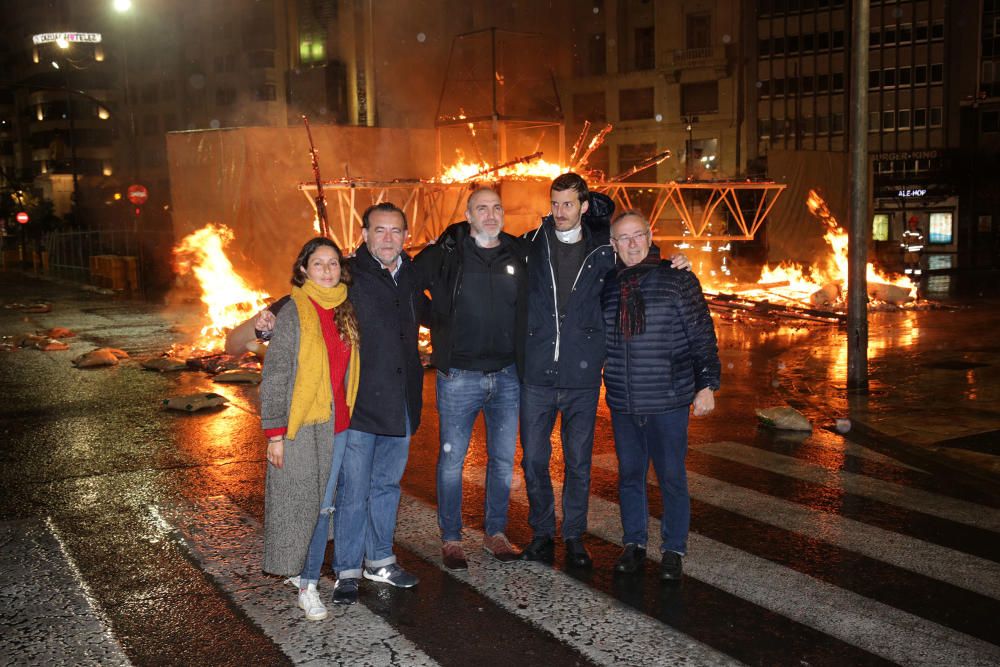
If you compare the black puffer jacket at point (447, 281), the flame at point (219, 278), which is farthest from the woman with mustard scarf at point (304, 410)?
the flame at point (219, 278)

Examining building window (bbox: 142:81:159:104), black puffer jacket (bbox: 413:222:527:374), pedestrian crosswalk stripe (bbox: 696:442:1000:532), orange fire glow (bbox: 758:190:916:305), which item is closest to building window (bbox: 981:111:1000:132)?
orange fire glow (bbox: 758:190:916:305)

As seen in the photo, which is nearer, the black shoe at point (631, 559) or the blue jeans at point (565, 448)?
the black shoe at point (631, 559)

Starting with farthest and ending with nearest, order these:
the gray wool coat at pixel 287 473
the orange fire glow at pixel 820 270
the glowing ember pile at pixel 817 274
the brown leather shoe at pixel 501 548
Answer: the orange fire glow at pixel 820 270, the glowing ember pile at pixel 817 274, the brown leather shoe at pixel 501 548, the gray wool coat at pixel 287 473

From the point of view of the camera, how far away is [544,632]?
380cm

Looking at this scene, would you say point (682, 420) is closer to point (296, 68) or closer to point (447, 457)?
point (447, 457)

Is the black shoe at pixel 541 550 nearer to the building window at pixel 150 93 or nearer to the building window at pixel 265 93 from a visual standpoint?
the building window at pixel 265 93

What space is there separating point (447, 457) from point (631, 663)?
59.9 inches

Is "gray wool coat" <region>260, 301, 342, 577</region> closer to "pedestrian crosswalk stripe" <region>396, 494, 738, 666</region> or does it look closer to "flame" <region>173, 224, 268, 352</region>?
"pedestrian crosswalk stripe" <region>396, 494, 738, 666</region>

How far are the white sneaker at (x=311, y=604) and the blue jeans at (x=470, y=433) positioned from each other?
88cm

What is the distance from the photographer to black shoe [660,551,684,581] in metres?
4.39

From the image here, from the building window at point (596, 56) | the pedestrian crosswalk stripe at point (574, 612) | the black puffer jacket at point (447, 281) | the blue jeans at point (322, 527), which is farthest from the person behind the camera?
the building window at point (596, 56)

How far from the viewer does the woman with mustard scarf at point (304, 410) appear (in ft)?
12.8

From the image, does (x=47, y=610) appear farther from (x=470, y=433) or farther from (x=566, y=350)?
(x=566, y=350)

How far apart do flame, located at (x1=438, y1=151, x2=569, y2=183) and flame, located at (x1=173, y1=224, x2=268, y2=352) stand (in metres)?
3.99
